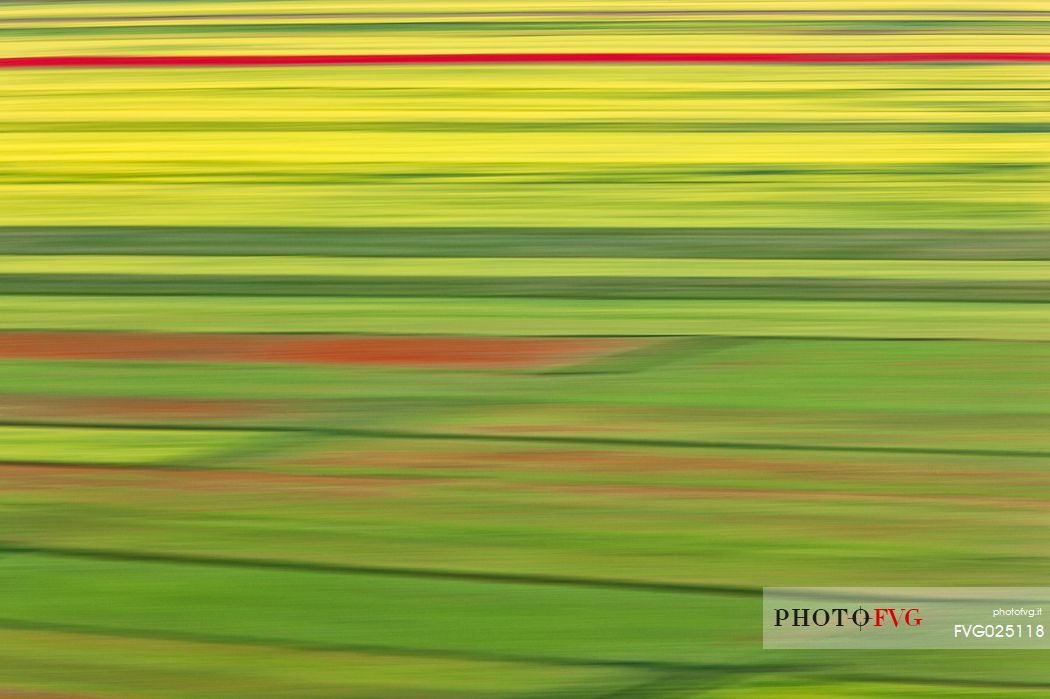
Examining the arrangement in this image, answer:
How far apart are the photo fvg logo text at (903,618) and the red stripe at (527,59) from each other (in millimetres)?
1563

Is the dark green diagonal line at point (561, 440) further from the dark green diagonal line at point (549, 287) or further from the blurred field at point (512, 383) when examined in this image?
the dark green diagonal line at point (549, 287)

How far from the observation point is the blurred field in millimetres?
801

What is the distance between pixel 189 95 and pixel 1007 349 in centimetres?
128

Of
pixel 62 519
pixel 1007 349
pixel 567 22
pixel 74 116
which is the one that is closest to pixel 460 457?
pixel 62 519

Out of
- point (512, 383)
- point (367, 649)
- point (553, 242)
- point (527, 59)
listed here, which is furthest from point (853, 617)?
point (527, 59)

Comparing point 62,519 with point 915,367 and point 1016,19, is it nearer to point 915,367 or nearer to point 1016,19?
point 915,367

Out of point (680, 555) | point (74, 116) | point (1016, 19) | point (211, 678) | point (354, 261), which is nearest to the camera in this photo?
point (211, 678)

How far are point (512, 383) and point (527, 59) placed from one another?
1.27 m

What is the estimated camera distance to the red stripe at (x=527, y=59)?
229 centimetres

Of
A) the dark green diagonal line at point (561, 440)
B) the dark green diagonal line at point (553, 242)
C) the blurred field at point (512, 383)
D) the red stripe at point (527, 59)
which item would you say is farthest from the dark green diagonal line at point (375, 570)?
the red stripe at point (527, 59)

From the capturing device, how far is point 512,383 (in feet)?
3.71

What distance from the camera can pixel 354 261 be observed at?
1.40 metres

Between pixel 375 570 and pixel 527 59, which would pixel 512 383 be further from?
pixel 527 59

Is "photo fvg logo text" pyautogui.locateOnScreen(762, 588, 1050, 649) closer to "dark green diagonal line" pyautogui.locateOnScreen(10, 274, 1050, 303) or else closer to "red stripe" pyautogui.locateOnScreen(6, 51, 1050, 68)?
"dark green diagonal line" pyautogui.locateOnScreen(10, 274, 1050, 303)
